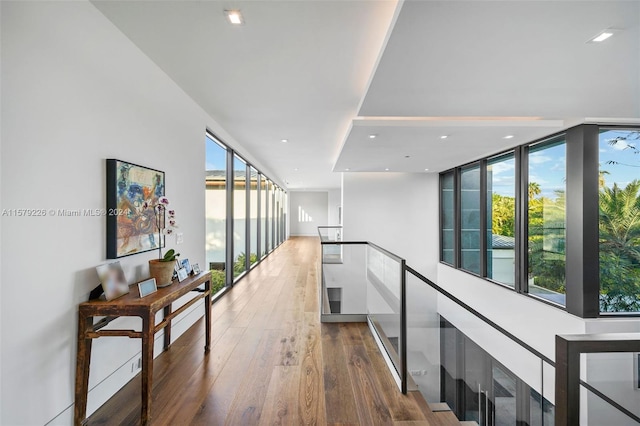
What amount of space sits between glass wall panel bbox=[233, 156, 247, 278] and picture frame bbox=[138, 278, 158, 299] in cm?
344

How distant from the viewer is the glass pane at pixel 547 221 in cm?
396

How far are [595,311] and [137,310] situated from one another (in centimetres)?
492

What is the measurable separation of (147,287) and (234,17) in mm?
2093

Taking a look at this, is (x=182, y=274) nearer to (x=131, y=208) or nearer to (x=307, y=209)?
(x=131, y=208)

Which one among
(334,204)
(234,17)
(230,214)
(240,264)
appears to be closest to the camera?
(234,17)

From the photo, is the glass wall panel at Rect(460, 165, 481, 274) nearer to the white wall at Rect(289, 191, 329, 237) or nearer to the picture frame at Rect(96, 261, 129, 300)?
the picture frame at Rect(96, 261, 129, 300)

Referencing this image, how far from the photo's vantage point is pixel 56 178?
1737 mm

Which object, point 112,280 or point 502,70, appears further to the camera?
point 502,70

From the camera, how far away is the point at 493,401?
391 centimetres

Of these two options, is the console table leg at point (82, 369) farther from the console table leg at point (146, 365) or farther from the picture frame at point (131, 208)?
the picture frame at point (131, 208)

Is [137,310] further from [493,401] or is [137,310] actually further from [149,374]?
[493,401]

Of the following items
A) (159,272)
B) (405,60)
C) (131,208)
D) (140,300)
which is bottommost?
(140,300)

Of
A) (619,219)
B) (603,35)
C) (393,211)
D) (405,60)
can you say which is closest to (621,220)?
(619,219)

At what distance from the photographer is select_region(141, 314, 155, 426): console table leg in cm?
192
